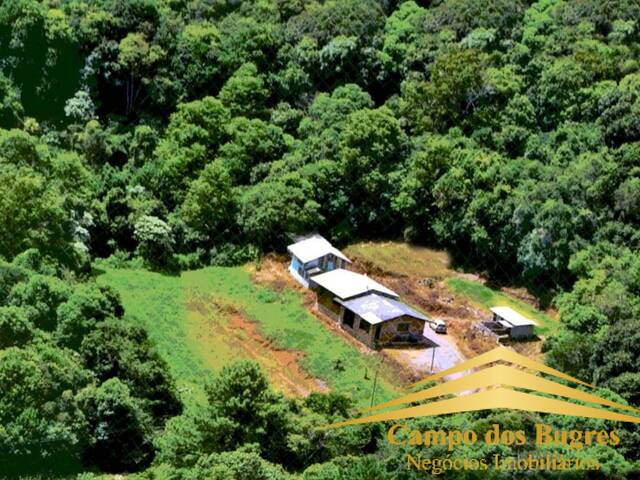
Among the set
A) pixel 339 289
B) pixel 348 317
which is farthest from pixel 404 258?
pixel 348 317

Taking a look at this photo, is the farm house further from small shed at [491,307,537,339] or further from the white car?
small shed at [491,307,537,339]

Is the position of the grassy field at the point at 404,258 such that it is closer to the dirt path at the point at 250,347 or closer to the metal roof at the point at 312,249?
the metal roof at the point at 312,249

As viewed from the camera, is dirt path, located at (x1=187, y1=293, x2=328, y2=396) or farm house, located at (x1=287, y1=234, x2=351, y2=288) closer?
dirt path, located at (x1=187, y1=293, x2=328, y2=396)

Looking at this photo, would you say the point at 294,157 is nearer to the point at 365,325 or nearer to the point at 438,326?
the point at 365,325

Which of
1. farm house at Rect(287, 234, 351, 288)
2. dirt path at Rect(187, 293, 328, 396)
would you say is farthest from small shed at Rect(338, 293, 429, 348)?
farm house at Rect(287, 234, 351, 288)

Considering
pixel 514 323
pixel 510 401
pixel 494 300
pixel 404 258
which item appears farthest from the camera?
pixel 404 258

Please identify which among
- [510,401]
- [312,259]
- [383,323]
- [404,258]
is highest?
[510,401]

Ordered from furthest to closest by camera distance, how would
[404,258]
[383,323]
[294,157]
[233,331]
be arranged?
[294,157] < [404,258] < [233,331] < [383,323]
